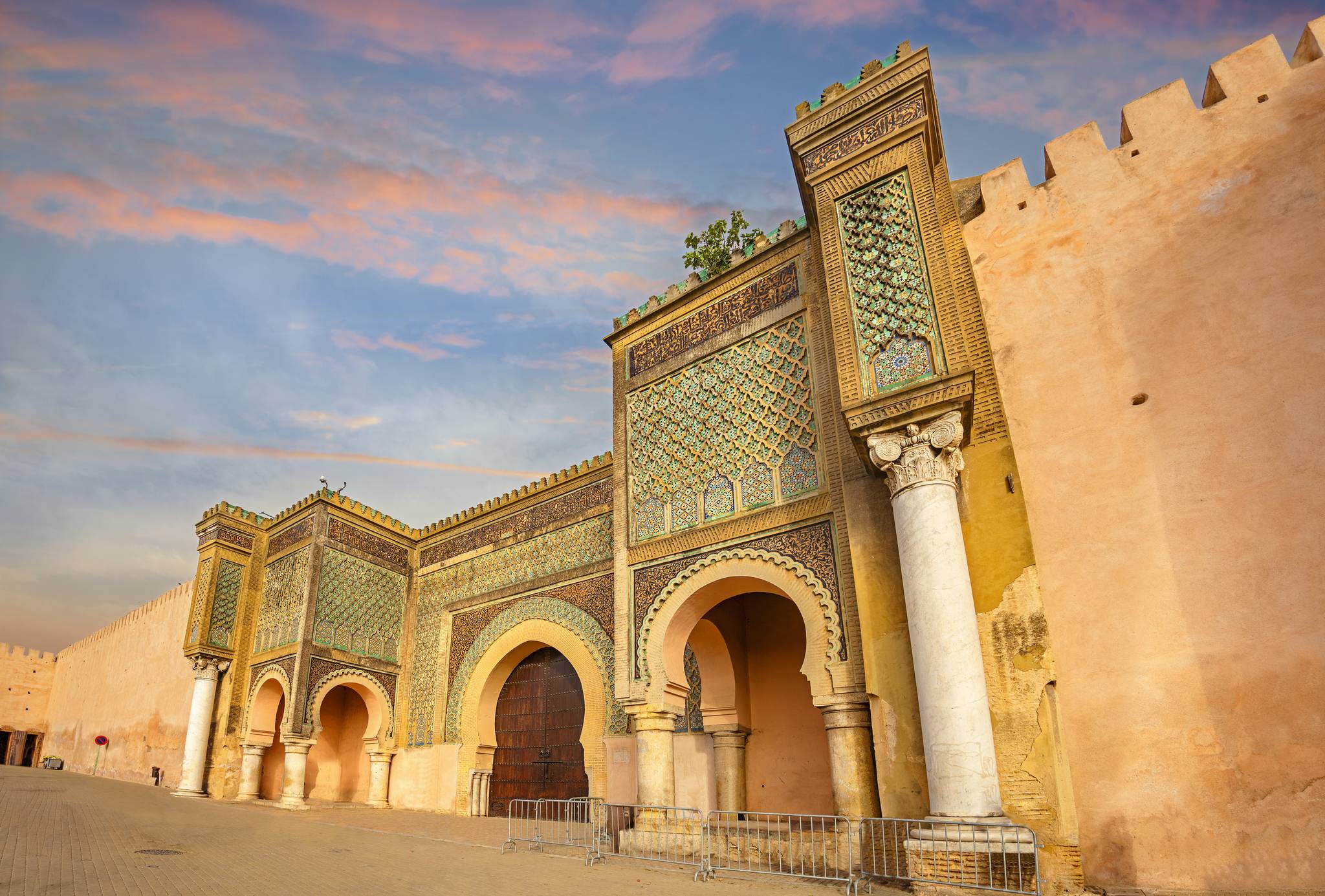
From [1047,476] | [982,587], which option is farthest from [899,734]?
[1047,476]

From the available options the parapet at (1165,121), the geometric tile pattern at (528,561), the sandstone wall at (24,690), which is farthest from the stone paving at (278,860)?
the sandstone wall at (24,690)

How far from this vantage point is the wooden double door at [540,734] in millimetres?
10922

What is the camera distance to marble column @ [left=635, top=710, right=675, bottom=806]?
729 centimetres

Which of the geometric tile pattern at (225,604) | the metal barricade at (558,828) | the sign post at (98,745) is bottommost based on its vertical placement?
the metal barricade at (558,828)

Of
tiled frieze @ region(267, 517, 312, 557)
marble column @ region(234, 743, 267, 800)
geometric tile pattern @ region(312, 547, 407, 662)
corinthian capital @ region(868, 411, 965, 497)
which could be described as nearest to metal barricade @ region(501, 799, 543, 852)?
corinthian capital @ region(868, 411, 965, 497)

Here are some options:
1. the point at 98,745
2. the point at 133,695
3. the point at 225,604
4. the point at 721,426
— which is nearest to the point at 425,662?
the point at 225,604

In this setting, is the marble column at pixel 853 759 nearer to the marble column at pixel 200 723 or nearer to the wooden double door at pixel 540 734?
the wooden double door at pixel 540 734

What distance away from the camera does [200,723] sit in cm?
1356

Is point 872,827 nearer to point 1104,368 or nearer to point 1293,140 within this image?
point 1104,368

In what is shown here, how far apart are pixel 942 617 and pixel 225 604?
1379cm

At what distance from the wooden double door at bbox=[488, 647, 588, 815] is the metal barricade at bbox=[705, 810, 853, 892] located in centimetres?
437

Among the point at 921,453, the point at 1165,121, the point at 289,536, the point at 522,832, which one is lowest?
the point at 522,832

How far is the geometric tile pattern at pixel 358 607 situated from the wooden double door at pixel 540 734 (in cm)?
278

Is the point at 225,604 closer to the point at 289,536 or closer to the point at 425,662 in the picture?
the point at 289,536
